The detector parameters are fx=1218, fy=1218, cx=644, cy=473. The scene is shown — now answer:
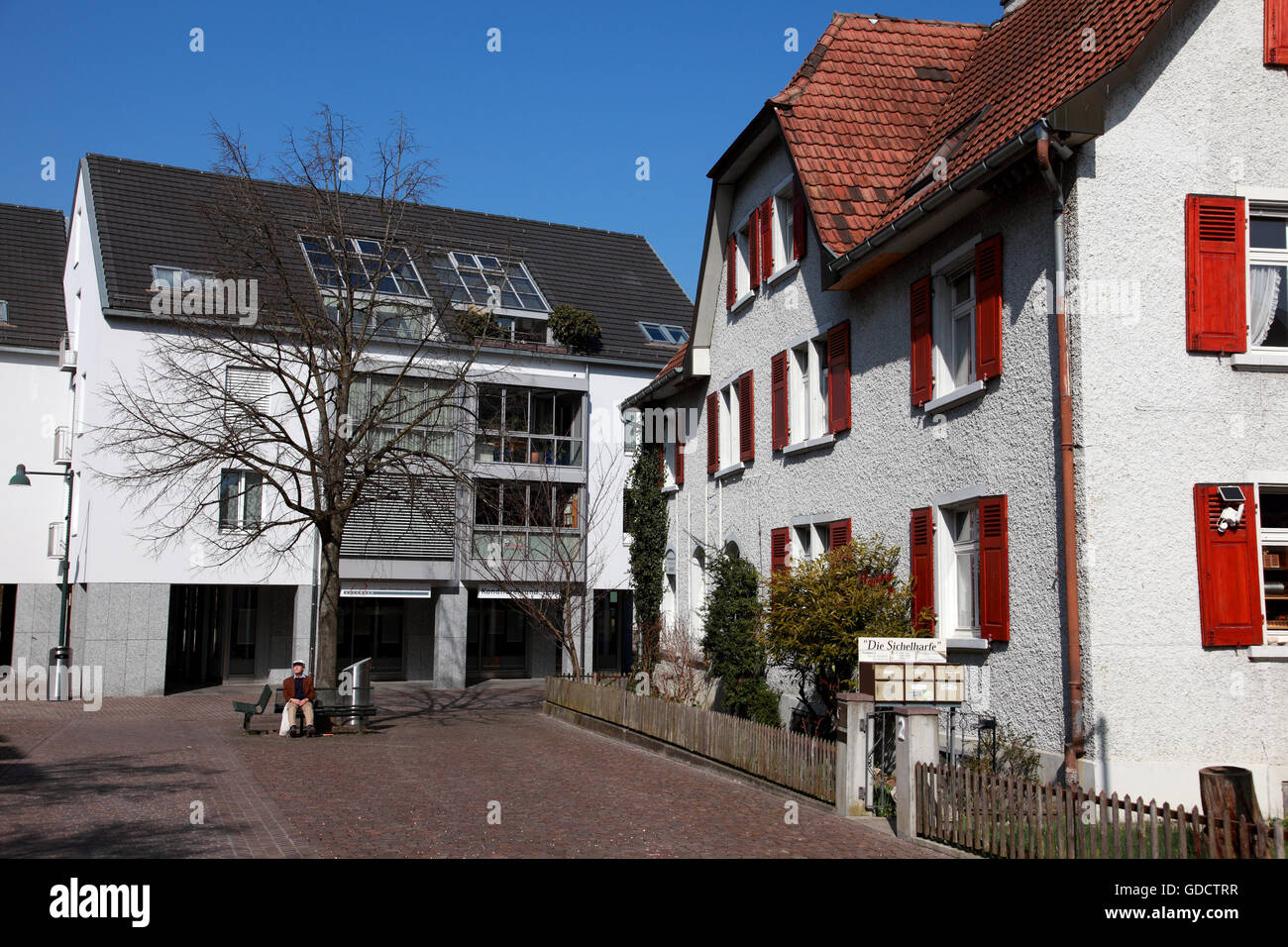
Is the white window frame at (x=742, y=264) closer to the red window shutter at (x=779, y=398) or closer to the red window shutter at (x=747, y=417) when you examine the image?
the red window shutter at (x=747, y=417)

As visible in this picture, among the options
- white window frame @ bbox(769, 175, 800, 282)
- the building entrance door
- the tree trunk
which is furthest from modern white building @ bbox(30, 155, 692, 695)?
white window frame @ bbox(769, 175, 800, 282)

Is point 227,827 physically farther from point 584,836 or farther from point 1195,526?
point 1195,526

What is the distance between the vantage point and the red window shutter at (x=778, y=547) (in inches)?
755

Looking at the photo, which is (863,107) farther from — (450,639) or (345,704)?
(450,639)

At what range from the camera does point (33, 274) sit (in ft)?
122

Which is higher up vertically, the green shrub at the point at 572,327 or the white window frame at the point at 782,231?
the green shrub at the point at 572,327

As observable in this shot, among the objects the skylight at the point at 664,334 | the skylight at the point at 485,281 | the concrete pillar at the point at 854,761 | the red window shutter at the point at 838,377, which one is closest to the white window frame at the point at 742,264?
the red window shutter at the point at 838,377

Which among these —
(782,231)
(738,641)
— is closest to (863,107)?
(782,231)

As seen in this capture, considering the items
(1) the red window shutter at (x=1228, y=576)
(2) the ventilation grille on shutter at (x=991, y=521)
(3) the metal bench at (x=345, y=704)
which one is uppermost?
(2) the ventilation grille on shutter at (x=991, y=521)

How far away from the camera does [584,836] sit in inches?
418

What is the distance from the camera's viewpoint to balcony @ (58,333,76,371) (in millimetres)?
33156

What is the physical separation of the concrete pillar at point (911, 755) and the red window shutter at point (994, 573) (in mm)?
1994

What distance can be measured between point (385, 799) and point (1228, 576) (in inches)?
340
